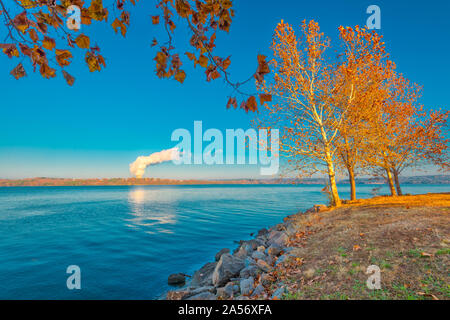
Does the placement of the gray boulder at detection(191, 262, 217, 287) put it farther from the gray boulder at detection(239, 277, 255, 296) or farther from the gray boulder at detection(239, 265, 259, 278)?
the gray boulder at detection(239, 277, 255, 296)

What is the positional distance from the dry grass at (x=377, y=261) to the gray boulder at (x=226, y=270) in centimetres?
159

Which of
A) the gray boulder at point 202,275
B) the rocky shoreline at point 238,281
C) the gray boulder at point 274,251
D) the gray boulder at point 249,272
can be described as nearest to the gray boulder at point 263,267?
the rocky shoreline at point 238,281

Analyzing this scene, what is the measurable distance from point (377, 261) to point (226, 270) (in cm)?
463

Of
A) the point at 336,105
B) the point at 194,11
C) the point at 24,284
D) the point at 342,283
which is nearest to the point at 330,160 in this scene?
the point at 336,105

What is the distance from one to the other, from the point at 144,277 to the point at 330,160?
1422 cm

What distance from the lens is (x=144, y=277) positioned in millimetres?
11414

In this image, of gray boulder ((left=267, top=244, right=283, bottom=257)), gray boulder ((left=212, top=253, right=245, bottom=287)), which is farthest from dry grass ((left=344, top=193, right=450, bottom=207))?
gray boulder ((left=212, top=253, right=245, bottom=287))

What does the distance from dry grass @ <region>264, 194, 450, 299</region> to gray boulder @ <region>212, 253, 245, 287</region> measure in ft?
5.20

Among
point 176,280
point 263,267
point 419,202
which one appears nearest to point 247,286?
point 263,267

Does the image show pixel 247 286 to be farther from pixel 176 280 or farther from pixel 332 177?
pixel 332 177

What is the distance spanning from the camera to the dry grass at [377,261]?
4.81m

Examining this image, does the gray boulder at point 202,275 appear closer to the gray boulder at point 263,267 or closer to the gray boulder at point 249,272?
the gray boulder at point 249,272

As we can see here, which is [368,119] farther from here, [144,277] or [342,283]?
[144,277]

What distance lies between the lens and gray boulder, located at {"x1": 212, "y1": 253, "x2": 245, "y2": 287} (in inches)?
301
